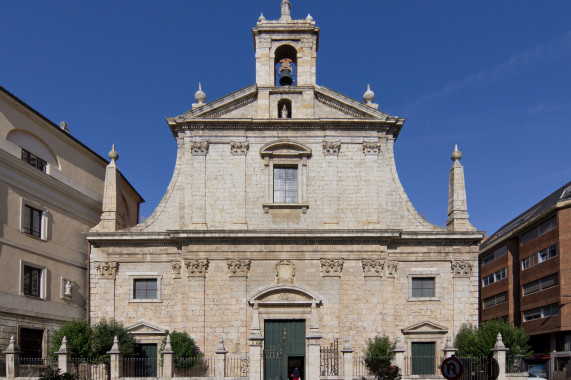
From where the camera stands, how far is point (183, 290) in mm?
30156

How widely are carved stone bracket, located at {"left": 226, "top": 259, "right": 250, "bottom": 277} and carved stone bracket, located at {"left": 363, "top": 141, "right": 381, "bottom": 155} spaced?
766 centimetres

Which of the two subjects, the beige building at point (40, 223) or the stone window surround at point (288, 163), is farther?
the stone window surround at point (288, 163)

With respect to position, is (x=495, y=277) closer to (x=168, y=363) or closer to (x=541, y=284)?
(x=541, y=284)

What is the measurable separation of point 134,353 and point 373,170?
44.7ft

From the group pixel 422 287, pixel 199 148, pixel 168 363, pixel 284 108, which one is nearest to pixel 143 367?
pixel 168 363

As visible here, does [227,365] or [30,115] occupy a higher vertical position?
[30,115]

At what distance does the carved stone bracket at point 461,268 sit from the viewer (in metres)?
30.5

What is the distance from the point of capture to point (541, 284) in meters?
45.9

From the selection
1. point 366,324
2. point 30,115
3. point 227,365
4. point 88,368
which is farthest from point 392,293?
point 30,115

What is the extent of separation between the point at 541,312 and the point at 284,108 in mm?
25275

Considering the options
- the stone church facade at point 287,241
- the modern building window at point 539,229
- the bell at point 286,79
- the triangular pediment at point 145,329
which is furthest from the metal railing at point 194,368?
the modern building window at point 539,229

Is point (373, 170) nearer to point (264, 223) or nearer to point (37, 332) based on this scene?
point (264, 223)

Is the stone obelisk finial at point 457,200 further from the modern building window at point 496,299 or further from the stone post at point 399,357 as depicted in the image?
the modern building window at point 496,299

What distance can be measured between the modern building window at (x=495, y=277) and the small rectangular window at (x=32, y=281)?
36.9 m
